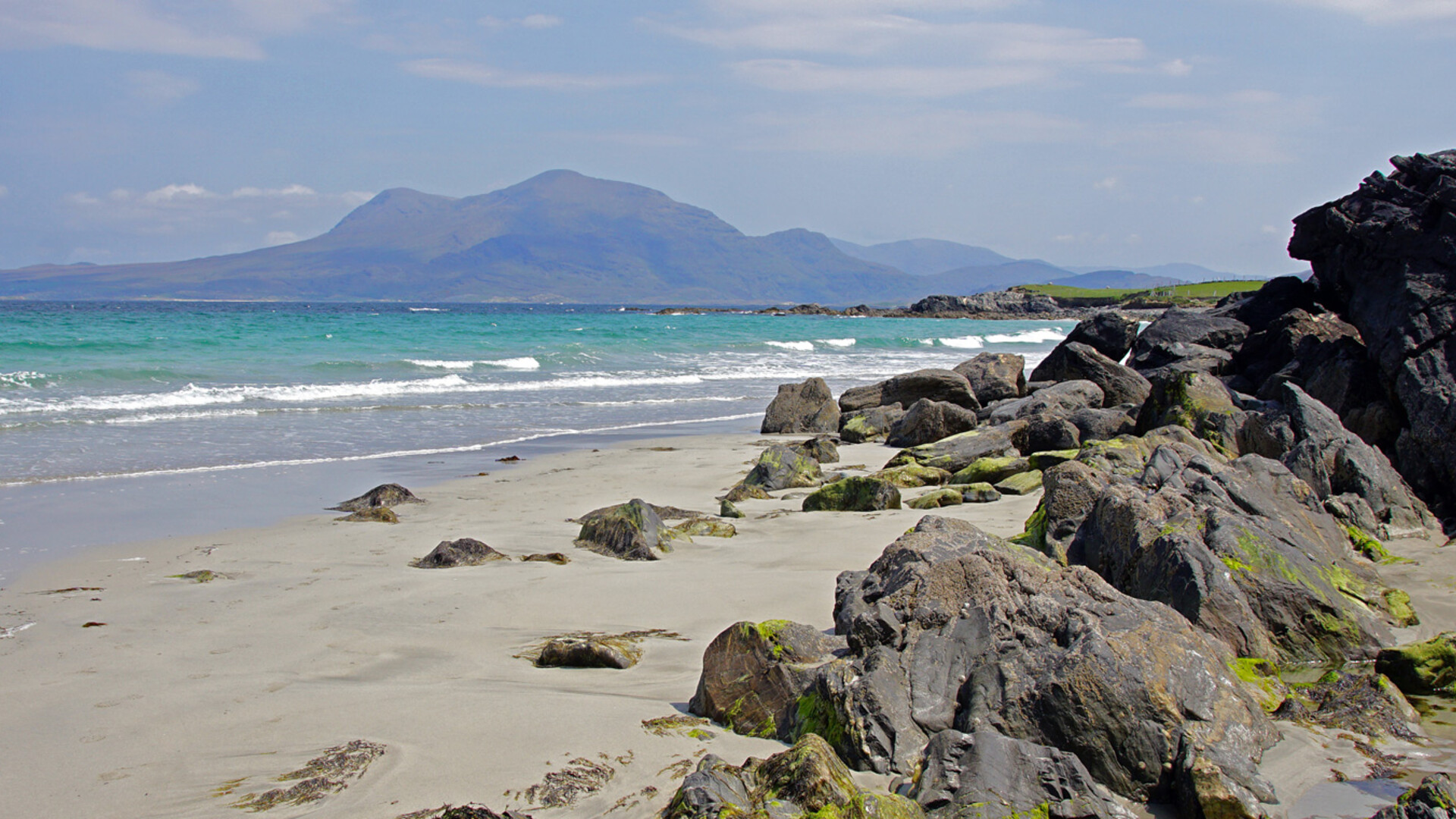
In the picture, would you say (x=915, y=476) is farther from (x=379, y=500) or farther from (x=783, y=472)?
(x=379, y=500)

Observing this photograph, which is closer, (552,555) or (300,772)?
(300,772)

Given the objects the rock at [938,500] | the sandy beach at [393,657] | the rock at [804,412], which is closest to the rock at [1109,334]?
the rock at [804,412]

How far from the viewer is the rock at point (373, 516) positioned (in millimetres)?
9109

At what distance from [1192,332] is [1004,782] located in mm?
13954

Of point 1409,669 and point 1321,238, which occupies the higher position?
point 1321,238

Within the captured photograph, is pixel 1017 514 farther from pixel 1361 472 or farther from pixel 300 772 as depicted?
pixel 300 772

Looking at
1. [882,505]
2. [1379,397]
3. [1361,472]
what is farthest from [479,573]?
[1379,397]

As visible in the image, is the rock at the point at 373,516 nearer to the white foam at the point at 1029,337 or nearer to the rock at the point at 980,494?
the rock at the point at 980,494

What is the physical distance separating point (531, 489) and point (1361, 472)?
8306 mm

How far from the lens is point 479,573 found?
7.16 meters

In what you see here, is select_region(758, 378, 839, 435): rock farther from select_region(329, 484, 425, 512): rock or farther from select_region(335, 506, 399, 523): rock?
select_region(335, 506, 399, 523): rock

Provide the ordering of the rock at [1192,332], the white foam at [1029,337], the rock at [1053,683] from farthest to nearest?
the white foam at [1029,337] < the rock at [1192,332] < the rock at [1053,683]

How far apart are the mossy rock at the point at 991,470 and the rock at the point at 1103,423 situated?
Result: 1503 millimetres

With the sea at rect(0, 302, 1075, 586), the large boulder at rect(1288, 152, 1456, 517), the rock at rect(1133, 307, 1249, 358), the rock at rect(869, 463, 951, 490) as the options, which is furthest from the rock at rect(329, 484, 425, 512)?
the rock at rect(1133, 307, 1249, 358)
